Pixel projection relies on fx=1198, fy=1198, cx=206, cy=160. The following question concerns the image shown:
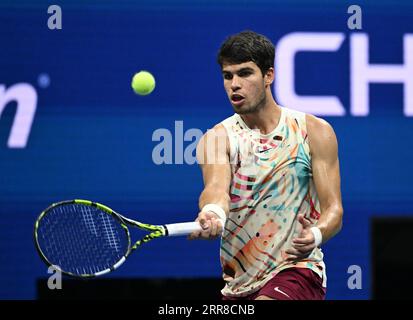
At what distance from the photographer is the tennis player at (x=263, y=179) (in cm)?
577

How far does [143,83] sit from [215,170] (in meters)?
1.57

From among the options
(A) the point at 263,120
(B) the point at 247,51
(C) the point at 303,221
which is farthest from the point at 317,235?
(B) the point at 247,51

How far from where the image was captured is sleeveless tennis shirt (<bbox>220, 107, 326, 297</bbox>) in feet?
19.0

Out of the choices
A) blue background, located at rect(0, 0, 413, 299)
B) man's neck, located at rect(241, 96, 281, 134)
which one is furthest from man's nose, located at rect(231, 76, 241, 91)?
blue background, located at rect(0, 0, 413, 299)

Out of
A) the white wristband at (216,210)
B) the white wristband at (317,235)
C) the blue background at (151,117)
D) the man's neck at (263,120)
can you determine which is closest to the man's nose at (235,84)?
the man's neck at (263,120)

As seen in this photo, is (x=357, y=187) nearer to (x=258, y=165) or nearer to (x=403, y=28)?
(x=403, y=28)

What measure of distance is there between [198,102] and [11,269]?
1514 mm

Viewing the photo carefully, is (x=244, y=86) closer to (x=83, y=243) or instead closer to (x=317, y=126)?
(x=317, y=126)

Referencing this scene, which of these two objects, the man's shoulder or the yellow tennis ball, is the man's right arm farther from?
the yellow tennis ball

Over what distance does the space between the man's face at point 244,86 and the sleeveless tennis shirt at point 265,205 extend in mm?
152

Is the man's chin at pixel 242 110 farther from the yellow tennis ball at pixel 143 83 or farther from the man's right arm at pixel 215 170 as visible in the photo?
the yellow tennis ball at pixel 143 83

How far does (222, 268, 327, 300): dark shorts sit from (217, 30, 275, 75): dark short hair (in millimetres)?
1013

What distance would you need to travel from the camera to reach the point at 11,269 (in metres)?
7.23
